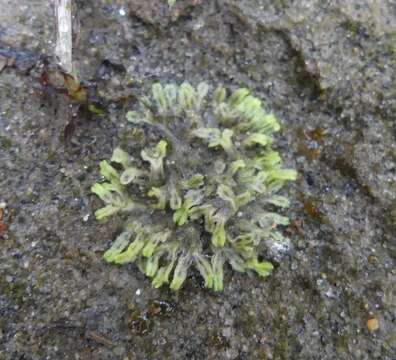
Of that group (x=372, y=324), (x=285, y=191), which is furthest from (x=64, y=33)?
(x=372, y=324)

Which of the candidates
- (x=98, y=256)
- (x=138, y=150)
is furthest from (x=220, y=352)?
(x=138, y=150)

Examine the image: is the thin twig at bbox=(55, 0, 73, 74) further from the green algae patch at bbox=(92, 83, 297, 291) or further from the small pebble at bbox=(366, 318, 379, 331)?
the small pebble at bbox=(366, 318, 379, 331)

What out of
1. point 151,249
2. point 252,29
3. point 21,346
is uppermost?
point 252,29

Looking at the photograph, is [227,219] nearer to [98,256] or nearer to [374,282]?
[98,256]

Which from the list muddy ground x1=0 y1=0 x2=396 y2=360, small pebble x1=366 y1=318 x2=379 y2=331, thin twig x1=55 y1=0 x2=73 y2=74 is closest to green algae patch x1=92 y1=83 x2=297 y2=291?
muddy ground x1=0 y1=0 x2=396 y2=360

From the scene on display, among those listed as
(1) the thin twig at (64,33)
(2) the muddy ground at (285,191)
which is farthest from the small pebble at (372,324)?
(1) the thin twig at (64,33)

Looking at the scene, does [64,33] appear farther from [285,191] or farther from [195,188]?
[285,191]

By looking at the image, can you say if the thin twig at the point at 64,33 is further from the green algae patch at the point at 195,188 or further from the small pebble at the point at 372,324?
the small pebble at the point at 372,324
